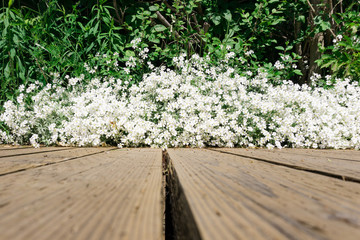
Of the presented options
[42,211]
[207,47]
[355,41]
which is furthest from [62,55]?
[355,41]

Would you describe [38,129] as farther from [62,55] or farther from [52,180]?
[52,180]

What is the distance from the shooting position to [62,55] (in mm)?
2908

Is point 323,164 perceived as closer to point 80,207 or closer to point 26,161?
point 80,207

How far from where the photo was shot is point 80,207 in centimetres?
37

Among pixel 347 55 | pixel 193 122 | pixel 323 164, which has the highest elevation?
pixel 347 55

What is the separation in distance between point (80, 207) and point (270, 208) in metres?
0.30

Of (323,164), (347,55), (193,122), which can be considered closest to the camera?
(323,164)

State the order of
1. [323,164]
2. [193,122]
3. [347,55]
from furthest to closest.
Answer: [347,55] → [193,122] → [323,164]

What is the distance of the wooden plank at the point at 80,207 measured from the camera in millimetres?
290

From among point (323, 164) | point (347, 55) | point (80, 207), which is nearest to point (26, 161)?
point (80, 207)

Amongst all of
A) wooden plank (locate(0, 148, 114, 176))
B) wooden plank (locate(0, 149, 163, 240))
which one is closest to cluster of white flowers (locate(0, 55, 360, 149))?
wooden plank (locate(0, 148, 114, 176))

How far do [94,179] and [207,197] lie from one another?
0.31 meters

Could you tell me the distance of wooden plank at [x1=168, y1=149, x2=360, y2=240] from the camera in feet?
0.84

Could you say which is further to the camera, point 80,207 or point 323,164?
point 323,164
